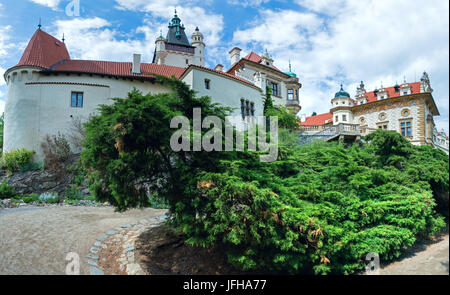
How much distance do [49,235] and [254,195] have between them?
7.15 m

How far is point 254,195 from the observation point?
22.4 feet

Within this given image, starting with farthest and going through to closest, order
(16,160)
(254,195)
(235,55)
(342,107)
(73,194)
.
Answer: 1. (342,107)
2. (235,55)
3. (16,160)
4. (73,194)
5. (254,195)

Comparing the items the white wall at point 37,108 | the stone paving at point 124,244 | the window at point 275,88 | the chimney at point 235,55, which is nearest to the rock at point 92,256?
the stone paving at point 124,244

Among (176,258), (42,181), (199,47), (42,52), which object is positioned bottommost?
(176,258)

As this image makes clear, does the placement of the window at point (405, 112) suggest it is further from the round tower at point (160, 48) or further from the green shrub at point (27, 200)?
the green shrub at point (27, 200)

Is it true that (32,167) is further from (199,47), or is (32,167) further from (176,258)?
(199,47)

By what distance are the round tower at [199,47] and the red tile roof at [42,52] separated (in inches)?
930

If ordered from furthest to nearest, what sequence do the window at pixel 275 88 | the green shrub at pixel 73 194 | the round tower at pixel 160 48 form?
the round tower at pixel 160 48 → the window at pixel 275 88 → the green shrub at pixel 73 194

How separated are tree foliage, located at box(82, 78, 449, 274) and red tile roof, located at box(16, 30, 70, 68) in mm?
16395

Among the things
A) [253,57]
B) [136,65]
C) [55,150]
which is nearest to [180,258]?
[55,150]

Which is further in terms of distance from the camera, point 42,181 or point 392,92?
point 392,92

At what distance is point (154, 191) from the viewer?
321 inches

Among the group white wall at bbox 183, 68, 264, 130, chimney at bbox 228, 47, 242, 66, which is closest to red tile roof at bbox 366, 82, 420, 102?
chimney at bbox 228, 47, 242, 66

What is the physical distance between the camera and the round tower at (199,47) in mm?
42844
